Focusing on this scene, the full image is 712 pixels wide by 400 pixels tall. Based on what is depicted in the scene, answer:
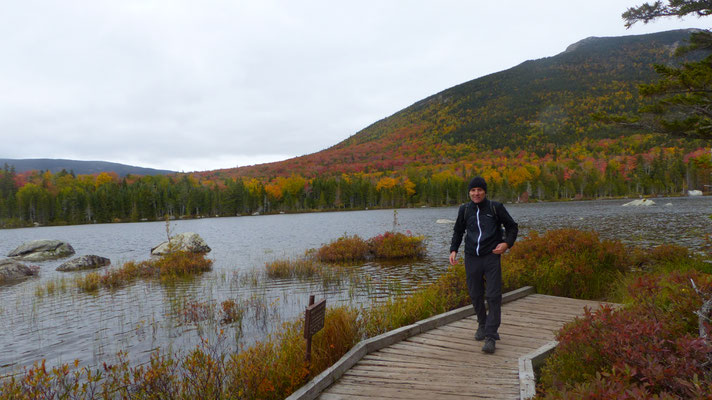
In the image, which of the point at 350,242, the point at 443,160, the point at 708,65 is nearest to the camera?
the point at 708,65

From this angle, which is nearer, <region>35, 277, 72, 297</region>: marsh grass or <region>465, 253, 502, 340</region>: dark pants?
<region>465, 253, 502, 340</region>: dark pants

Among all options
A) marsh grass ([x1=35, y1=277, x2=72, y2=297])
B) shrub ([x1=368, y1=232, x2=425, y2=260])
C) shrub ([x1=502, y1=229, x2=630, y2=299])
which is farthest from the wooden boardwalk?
marsh grass ([x1=35, y1=277, x2=72, y2=297])

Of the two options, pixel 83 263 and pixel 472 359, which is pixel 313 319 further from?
pixel 83 263

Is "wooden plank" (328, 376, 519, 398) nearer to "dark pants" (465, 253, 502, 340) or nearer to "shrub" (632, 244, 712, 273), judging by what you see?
"dark pants" (465, 253, 502, 340)

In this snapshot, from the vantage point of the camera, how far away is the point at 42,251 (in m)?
26.5

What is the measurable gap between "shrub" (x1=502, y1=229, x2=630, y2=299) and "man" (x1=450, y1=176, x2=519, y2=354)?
12.9 feet

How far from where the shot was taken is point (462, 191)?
11688cm

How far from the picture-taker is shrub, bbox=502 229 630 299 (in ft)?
30.8

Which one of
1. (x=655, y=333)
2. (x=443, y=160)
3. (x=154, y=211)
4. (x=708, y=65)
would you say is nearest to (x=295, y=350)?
(x=655, y=333)

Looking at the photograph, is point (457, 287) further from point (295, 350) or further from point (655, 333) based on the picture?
point (655, 333)

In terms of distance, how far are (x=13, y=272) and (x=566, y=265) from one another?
24330 mm

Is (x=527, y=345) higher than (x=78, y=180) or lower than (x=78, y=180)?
lower

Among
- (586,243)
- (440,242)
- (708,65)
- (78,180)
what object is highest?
(78,180)

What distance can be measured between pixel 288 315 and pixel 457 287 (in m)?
4.96
